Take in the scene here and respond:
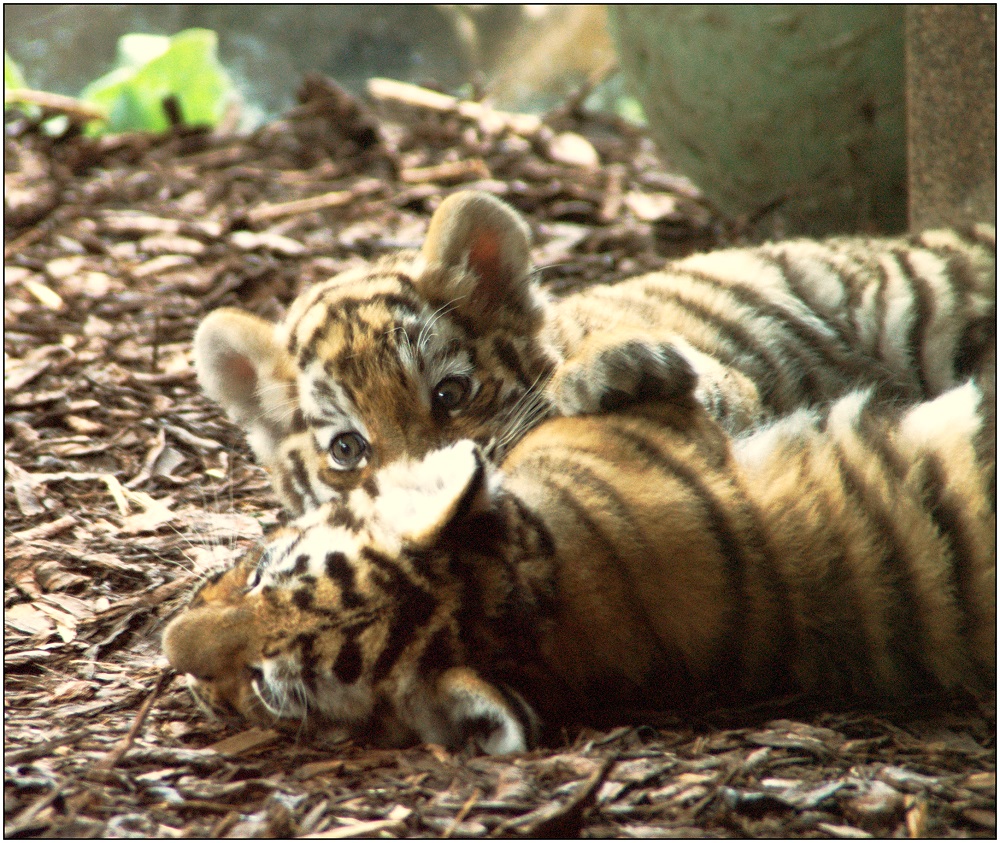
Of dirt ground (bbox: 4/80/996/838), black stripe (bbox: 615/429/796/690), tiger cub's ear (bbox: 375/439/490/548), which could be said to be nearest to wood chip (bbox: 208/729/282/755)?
dirt ground (bbox: 4/80/996/838)

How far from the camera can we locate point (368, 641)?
1.83 metres

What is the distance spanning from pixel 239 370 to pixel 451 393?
0.67 meters

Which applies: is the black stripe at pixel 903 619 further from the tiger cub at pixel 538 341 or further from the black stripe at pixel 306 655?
the black stripe at pixel 306 655

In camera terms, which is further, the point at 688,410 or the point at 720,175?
the point at 720,175

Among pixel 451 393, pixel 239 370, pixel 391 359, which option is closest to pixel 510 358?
pixel 451 393

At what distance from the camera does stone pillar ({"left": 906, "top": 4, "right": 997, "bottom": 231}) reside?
11.0 ft

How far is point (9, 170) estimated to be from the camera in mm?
4793

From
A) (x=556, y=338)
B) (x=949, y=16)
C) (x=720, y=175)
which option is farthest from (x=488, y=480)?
(x=720, y=175)

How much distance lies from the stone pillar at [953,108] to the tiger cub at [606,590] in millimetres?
1524

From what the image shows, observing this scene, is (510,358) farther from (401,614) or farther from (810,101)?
(810,101)

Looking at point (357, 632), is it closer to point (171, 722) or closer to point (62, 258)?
point (171, 722)

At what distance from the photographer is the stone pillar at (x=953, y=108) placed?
3.37 metres

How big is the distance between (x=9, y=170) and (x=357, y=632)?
3772mm

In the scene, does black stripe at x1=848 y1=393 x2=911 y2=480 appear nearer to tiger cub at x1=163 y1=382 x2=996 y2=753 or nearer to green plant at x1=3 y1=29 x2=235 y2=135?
tiger cub at x1=163 y1=382 x2=996 y2=753
